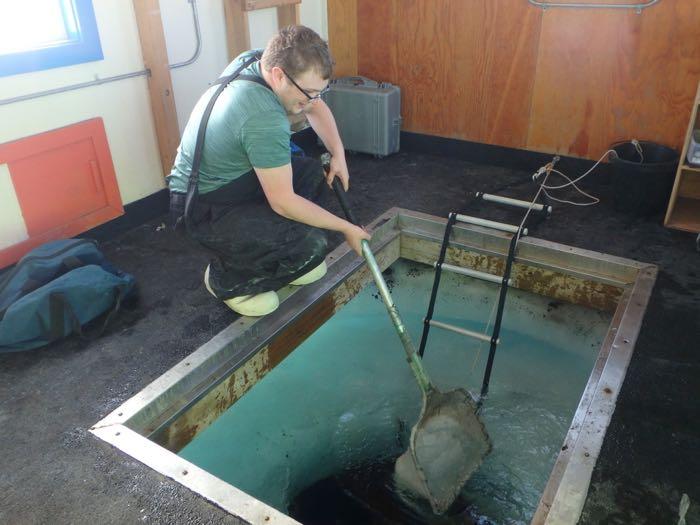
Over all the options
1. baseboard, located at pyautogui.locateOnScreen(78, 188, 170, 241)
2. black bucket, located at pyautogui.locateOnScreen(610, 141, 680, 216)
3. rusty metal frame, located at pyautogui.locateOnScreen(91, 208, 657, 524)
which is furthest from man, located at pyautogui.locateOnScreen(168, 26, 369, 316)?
black bucket, located at pyautogui.locateOnScreen(610, 141, 680, 216)

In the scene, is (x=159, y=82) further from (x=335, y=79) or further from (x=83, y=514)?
(x=83, y=514)

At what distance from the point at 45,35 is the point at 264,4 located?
1.24 meters

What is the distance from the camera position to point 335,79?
406 centimetres

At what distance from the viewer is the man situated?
1854mm

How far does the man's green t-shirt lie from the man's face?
39mm

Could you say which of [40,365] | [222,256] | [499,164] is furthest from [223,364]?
[499,164]

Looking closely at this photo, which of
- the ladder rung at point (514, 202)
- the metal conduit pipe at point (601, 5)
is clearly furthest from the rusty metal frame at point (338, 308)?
the metal conduit pipe at point (601, 5)

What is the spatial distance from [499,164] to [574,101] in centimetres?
59

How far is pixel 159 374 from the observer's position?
206 cm

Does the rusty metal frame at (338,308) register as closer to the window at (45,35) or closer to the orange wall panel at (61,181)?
the orange wall panel at (61,181)

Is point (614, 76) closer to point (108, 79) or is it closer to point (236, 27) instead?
point (236, 27)

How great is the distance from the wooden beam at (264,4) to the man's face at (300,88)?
62.7 inches

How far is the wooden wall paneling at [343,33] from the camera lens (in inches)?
154

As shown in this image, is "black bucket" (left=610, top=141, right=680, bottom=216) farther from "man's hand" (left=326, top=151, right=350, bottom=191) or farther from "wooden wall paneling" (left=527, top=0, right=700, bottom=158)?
"man's hand" (left=326, top=151, right=350, bottom=191)
